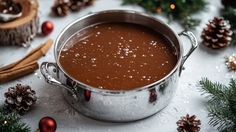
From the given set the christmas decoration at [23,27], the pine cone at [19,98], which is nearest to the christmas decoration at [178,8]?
the christmas decoration at [23,27]

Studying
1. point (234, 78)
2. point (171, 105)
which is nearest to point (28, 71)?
point (171, 105)

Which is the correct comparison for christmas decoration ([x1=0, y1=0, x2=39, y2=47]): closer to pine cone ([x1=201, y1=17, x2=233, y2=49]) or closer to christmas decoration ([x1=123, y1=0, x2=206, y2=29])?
christmas decoration ([x1=123, y1=0, x2=206, y2=29])

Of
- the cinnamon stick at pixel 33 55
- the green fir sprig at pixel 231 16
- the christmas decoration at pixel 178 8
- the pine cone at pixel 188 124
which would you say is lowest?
the cinnamon stick at pixel 33 55

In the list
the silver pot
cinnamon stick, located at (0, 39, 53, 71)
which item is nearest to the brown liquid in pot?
the silver pot

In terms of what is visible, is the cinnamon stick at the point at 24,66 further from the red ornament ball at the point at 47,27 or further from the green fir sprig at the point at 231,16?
the green fir sprig at the point at 231,16

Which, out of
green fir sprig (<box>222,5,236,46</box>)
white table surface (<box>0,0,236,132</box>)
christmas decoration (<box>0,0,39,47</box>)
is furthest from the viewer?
green fir sprig (<box>222,5,236,46</box>)

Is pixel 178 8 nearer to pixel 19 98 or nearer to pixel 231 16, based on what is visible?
pixel 231 16

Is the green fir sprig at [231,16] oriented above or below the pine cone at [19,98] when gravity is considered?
above
